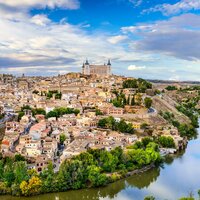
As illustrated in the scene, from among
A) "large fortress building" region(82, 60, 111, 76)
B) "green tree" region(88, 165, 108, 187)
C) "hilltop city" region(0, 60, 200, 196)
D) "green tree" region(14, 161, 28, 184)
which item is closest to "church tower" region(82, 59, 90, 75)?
"large fortress building" region(82, 60, 111, 76)

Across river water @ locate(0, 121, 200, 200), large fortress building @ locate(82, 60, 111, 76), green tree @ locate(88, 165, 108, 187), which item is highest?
large fortress building @ locate(82, 60, 111, 76)

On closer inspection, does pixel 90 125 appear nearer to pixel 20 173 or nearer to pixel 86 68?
pixel 20 173

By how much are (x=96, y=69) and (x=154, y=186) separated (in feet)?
89.8

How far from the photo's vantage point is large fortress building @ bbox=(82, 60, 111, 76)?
1421 inches

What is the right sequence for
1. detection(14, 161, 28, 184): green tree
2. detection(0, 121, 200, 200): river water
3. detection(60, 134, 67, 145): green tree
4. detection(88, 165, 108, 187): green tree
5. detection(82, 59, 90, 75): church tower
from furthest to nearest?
detection(82, 59, 90, 75): church tower
detection(60, 134, 67, 145): green tree
detection(88, 165, 108, 187): green tree
detection(0, 121, 200, 200): river water
detection(14, 161, 28, 184): green tree

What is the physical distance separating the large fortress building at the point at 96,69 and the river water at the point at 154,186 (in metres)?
24.8

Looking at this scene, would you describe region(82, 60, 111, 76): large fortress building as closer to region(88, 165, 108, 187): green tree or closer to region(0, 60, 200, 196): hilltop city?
region(0, 60, 200, 196): hilltop city

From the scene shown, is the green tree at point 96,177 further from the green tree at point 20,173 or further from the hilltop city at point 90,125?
the green tree at point 20,173

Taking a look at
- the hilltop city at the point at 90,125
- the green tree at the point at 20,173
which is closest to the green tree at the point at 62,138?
the hilltop city at the point at 90,125

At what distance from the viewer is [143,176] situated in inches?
407

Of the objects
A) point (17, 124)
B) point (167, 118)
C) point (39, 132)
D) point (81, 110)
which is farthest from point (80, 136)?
point (167, 118)

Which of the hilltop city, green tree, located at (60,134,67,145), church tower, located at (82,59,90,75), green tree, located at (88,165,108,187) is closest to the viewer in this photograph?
green tree, located at (88,165,108,187)

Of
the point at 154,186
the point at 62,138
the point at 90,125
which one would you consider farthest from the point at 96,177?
the point at 90,125

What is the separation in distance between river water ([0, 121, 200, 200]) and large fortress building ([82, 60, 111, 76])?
24.8 metres
